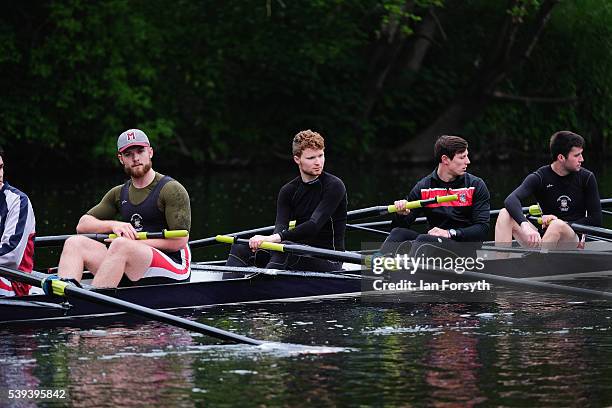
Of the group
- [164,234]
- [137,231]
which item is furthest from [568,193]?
[137,231]

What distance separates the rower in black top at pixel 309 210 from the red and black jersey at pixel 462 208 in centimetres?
94

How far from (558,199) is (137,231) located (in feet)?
14.9

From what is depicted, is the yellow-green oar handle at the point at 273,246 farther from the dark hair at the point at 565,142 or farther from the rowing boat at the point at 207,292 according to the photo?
the dark hair at the point at 565,142

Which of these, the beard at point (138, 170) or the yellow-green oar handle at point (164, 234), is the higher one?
the beard at point (138, 170)

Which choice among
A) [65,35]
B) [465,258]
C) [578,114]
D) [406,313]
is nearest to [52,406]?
[406,313]

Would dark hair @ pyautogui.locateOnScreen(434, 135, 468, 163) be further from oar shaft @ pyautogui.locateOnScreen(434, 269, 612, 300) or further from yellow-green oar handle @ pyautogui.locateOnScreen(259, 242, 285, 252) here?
yellow-green oar handle @ pyautogui.locateOnScreen(259, 242, 285, 252)

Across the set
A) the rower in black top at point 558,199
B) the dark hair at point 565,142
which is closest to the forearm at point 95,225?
the rower in black top at point 558,199

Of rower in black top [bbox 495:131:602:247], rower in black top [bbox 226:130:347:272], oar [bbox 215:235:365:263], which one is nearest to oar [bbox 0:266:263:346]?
oar [bbox 215:235:365:263]

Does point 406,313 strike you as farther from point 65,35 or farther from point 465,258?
point 65,35

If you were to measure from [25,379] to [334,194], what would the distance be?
161 inches

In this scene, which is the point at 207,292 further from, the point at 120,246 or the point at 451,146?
the point at 451,146

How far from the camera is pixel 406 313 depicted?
12.3 m

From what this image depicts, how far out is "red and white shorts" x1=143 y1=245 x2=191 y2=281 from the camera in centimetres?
1220

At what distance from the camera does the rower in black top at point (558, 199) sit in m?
13.8
